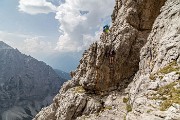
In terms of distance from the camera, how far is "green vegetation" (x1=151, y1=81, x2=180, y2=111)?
64.5 ft

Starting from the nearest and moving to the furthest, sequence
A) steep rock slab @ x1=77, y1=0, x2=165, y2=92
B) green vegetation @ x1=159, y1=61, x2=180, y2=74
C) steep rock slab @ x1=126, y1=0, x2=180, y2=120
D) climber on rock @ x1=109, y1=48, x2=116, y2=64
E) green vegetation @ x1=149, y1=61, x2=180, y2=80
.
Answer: steep rock slab @ x1=126, y1=0, x2=180, y2=120, green vegetation @ x1=149, y1=61, x2=180, y2=80, green vegetation @ x1=159, y1=61, x2=180, y2=74, steep rock slab @ x1=77, y1=0, x2=165, y2=92, climber on rock @ x1=109, y1=48, x2=116, y2=64

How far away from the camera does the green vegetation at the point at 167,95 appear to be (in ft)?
64.5

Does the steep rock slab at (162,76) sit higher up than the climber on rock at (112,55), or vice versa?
the climber on rock at (112,55)

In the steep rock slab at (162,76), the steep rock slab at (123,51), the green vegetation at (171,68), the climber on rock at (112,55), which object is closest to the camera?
the steep rock slab at (162,76)

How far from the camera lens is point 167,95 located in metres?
21.6

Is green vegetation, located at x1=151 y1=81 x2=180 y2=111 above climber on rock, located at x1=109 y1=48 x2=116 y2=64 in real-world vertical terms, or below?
below

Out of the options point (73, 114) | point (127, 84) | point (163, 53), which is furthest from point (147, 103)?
point (73, 114)

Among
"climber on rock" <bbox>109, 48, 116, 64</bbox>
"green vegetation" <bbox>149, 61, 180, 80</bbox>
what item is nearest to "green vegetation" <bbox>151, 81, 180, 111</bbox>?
"green vegetation" <bbox>149, 61, 180, 80</bbox>

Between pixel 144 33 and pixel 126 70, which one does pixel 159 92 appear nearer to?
pixel 126 70

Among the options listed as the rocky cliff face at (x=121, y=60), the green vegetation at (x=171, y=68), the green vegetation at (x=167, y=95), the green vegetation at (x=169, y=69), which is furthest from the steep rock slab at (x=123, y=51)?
the green vegetation at (x=167, y=95)

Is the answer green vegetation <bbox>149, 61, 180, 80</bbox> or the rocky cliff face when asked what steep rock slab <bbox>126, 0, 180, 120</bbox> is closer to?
green vegetation <bbox>149, 61, 180, 80</bbox>

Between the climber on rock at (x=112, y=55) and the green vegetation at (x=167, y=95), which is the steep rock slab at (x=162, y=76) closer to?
the green vegetation at (x=167, y=95)

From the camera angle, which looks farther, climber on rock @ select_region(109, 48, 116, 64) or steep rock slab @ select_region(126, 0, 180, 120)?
climber on rock @ select_region(109, 48, 116, 64)

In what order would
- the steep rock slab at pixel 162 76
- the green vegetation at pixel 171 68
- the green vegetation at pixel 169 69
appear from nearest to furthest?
the steep rock slab at pixel 162 76
the green vegetation at pixel 169 69
the green vegetation at pixel 171 68
